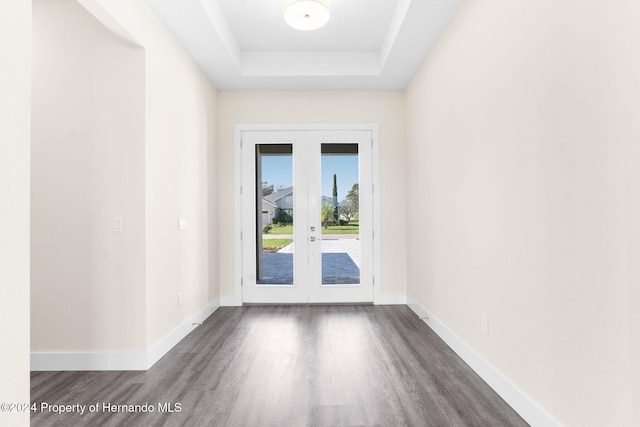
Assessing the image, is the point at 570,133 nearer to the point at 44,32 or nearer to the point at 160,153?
the point at 160,153

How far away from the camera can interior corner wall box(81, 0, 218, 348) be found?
283 cm

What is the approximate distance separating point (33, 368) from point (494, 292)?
11.3 feet

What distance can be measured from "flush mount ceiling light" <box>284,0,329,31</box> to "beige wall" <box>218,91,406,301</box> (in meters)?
1.70

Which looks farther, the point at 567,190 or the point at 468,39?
the point at 468,39

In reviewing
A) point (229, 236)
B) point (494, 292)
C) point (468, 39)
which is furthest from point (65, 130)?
point (494, 292)

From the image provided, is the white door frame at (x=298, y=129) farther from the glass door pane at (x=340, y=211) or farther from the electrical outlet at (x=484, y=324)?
the electrical outlet at (x=484, y=324)

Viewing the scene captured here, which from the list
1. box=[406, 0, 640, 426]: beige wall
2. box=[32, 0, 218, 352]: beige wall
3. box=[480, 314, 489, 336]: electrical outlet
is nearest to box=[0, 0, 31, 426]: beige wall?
box=[32, 0, 218, 352]: beige wall

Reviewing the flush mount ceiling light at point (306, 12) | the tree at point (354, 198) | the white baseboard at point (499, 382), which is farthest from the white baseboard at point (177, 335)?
the flush mount ceiling light at point (306, 12)

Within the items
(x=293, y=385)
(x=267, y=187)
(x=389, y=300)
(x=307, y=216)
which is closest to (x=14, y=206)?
(x=293, y=385)

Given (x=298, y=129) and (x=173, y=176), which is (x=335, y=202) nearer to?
(x=298, y=129)

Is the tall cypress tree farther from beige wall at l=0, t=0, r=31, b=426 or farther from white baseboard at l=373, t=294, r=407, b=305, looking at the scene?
beige wall at l=0, t=0, r=31, b=426

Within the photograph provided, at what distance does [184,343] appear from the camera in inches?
132

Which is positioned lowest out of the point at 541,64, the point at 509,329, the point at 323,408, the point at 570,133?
the point at 323,408

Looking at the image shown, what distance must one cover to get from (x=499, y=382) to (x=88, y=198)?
320 cm
